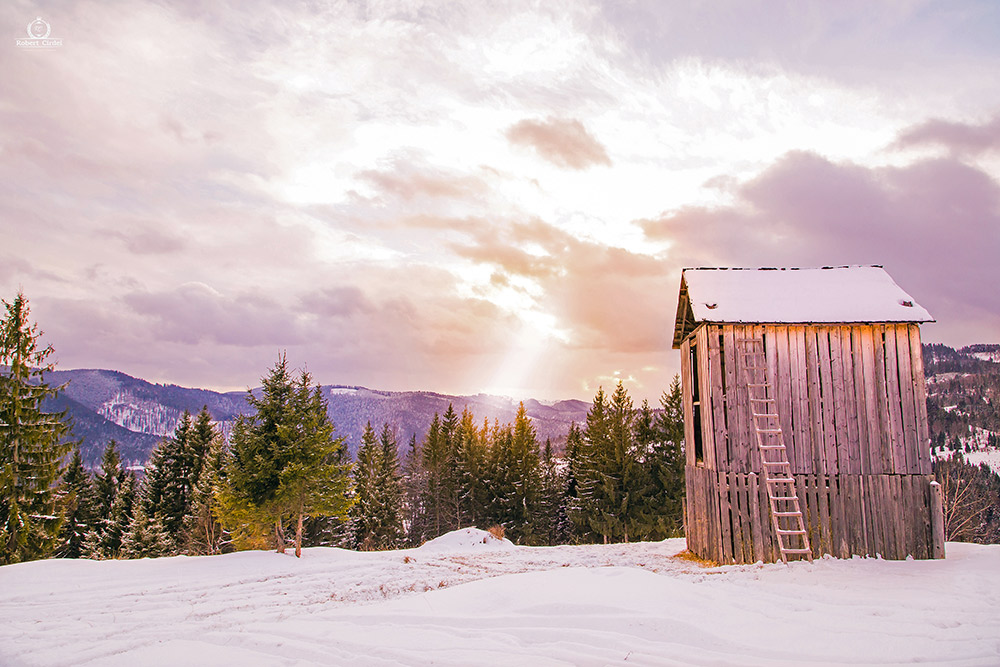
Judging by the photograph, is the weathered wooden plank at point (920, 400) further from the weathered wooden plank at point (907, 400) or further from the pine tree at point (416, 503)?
the pine tree at point (416, 503)

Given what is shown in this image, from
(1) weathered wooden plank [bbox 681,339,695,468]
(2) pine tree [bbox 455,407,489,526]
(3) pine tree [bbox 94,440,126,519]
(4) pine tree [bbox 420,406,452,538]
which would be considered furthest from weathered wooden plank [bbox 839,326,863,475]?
(3) pine tree [bbox 94,440,126,519]

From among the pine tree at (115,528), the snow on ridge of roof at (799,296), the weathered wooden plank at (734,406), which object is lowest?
the pine tree at (115,528)

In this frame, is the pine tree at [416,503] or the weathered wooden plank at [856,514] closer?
the weathered wooden plank at [856,514]

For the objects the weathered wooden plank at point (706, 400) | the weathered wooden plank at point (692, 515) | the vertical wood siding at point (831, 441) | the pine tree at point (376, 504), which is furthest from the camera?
the pine tree at point (376, 504)

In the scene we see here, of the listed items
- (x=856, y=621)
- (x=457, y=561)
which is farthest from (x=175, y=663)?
(x=457, y=561)

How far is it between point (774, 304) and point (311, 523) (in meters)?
34.7

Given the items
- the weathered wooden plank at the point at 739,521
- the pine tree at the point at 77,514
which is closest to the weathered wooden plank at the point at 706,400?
the weathered wooden plank at the point at 739,521

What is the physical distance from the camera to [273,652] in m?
6.35

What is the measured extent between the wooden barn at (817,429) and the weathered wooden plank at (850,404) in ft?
0.08

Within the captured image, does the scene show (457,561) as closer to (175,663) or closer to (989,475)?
(175,663)

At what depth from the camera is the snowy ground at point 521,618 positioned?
6168mm

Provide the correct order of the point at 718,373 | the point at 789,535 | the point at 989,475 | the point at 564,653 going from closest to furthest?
the point at 564,653 → the point at 789,535 → the point at 718,373 → the point at 989,475

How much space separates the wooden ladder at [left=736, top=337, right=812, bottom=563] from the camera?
46.4ft

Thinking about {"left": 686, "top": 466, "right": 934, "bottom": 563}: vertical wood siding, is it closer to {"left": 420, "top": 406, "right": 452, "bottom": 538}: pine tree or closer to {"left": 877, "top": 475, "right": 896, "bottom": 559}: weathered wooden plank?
{"left": 877, "top": 475, "right": 896, "bottom": 559}: weathered wooden plank
